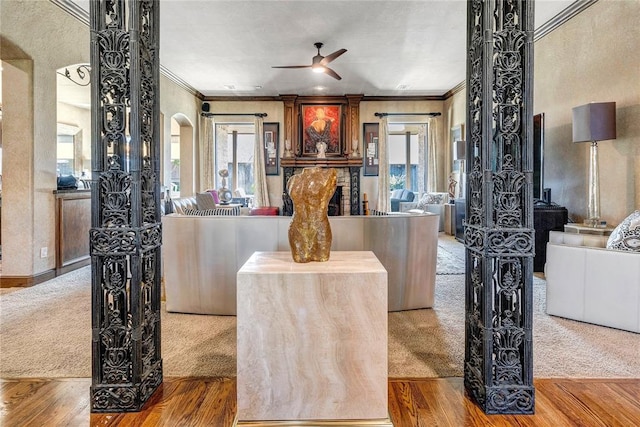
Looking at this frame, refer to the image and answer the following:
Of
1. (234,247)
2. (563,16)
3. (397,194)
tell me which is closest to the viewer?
(234,247)

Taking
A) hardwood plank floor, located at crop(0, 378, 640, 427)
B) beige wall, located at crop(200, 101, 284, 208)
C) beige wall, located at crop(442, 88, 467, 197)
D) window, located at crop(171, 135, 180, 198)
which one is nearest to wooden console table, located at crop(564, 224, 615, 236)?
hardwood plank floor, located at crop(0, 378, 640, 427)

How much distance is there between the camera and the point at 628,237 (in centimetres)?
305

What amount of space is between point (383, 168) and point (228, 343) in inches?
285

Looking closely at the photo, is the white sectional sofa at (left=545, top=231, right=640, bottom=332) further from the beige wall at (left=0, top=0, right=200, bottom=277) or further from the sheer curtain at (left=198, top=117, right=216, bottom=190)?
the sheer curtain at (left=198, top=117, right=216, bottom=190)

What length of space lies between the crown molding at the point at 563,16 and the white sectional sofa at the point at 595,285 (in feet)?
9.14

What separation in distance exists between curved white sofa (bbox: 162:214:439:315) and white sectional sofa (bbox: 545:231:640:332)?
1.13m

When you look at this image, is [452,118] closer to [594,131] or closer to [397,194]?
[397,194]

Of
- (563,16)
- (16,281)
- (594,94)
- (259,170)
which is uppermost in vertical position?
(563,16)

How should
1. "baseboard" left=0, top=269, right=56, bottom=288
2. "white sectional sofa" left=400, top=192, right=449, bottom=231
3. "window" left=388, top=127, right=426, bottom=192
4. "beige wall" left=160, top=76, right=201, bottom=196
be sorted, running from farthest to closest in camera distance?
"window" left=388, top=127, right=426, bottom=192
"white sectional sofa" left=400, top=192, right=449, bottom=231
"beige wall" left=160, top=76, right=201, bottom=196
"baseboard" left=0, top=269, right=56, bottom=288

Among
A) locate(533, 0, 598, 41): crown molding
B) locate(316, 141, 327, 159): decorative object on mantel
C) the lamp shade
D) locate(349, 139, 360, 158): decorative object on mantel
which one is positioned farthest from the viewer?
locate(349, 139, 360, 158): decorative object on mantel

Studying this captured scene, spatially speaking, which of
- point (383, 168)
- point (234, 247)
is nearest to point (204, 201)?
point (234, 247)

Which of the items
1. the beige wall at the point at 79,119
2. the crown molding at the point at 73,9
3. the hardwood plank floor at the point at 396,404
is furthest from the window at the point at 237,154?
the hardwood plank floor at the point at 396,404

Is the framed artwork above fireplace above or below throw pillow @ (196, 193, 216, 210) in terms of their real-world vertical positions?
above

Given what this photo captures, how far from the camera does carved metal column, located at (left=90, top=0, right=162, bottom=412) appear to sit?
6.05ft
